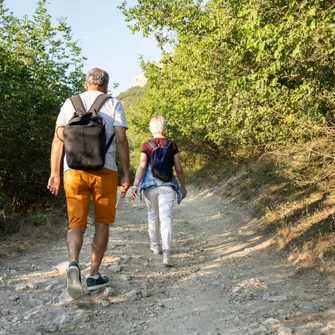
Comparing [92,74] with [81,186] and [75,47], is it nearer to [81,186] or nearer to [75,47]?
[81,186]

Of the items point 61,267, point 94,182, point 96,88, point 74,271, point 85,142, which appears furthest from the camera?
point 61,267

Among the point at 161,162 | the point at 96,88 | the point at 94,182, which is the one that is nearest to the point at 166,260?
the point at 161,162

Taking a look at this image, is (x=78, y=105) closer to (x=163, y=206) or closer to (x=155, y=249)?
(x=163, y=206)

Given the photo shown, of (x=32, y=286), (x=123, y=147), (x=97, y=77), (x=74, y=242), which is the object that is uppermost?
(x=97, y=77)

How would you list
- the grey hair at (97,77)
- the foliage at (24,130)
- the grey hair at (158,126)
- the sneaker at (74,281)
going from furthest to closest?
the foliage at (24,130) → the grey hair at (158,126) → the grey hair at (97,77) → the sneaker at (74,281)

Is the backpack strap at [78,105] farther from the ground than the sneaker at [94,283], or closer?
farther from the ground

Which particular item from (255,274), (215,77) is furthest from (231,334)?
(215,77)

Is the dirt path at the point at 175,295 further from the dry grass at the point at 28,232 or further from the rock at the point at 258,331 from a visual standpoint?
the dry grass at the point at 28,232

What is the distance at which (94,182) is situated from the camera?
379 cm

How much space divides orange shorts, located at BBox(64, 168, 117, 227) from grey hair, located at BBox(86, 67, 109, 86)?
0.92m

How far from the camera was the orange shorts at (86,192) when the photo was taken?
376 cm

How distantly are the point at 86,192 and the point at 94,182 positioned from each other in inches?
5.4

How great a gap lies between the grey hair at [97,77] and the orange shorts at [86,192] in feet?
3.03

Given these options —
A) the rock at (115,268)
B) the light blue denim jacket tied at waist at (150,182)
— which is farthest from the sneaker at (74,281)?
the light blue denim jacket tied at waist at (150,182)
